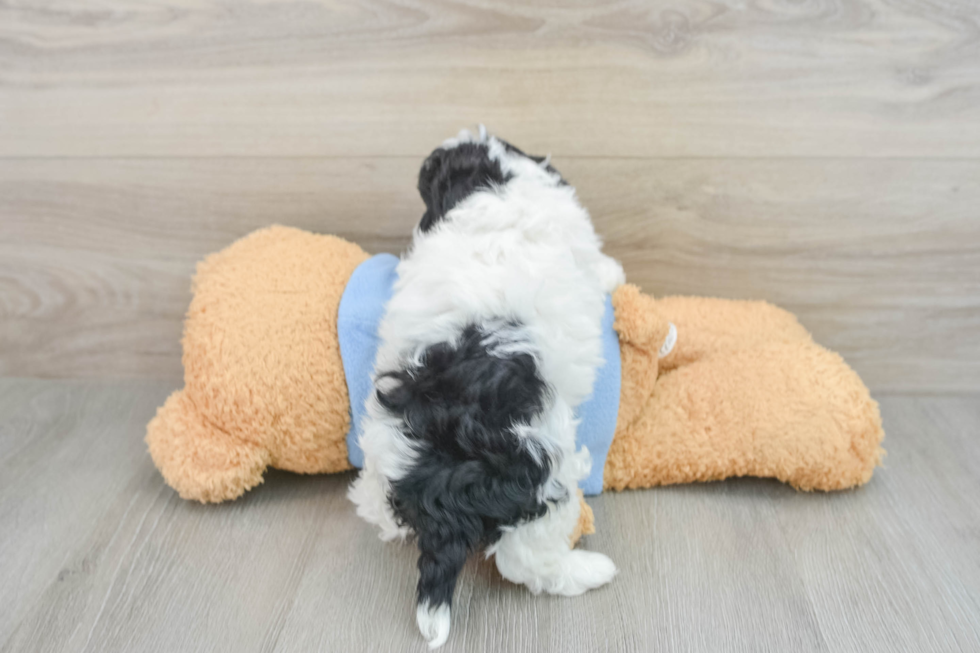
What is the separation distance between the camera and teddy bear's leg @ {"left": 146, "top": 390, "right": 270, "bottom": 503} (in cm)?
92

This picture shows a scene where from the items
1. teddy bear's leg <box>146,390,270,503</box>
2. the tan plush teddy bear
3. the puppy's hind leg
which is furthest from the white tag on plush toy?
teddy bear's leg <box>146,390,270,503</box>

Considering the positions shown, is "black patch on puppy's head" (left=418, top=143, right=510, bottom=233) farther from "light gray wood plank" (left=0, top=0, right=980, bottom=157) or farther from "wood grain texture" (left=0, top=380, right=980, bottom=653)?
"wood grain texture" (left=0, top=380, right=980, bottom=653)

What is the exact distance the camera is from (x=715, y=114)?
1.04 meters

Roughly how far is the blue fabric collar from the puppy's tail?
0.22 metres

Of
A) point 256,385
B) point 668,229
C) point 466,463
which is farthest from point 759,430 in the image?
point 256,385

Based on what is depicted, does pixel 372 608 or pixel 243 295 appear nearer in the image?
pixel 372 608

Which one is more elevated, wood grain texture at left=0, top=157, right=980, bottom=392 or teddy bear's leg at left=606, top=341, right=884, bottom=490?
wood grain texture at left=0, top=157, right=980, bottom=392

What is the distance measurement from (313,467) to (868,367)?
3.26 ft

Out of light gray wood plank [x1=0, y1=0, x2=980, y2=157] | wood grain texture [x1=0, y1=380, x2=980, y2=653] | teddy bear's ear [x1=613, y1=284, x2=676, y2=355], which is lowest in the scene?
wood grain texture [x1=0, y1=380, x2=980, y2=653]

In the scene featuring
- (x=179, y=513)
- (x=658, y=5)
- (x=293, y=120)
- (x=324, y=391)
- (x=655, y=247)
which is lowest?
(x=179, y=513)

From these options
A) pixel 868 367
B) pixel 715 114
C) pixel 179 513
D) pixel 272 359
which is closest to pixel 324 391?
pixel 272 359

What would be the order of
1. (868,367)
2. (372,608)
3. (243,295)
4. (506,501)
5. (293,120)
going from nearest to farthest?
(506,501) < (372,608) < (243,295) < (293,120) < (868,367)

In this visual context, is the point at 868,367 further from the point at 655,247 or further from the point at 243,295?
the point at 243,295

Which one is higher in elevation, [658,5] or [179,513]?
[658,5]
